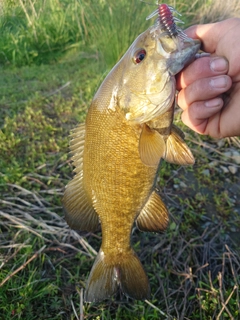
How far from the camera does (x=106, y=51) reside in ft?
15.4

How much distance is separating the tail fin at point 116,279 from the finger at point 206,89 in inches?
34.1

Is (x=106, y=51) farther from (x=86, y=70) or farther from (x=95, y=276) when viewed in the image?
(x=95, y=276)

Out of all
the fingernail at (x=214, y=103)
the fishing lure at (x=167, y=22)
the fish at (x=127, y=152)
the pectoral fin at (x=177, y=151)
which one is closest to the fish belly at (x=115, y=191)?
the fish at (x=127, y=152)

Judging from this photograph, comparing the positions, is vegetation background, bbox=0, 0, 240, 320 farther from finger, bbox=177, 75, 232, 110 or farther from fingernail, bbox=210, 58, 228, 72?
fingernail, bbox=210, 58, 228, 72

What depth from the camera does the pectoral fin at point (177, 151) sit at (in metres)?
1.52

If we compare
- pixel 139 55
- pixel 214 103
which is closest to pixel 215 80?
pixel 214 103

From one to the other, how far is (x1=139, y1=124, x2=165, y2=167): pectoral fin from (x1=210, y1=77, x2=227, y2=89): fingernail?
0.39 metres

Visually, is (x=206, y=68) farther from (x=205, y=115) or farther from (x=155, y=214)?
(x=155, y=214)

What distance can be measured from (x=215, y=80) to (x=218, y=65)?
0.07 m

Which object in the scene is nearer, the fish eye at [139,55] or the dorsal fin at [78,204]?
the fish eye at [139,55]

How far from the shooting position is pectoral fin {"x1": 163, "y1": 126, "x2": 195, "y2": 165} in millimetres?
1519

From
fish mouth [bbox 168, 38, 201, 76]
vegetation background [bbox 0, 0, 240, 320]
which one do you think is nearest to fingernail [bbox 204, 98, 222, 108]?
fish mouth [bbox 168, 38, 201, 76]

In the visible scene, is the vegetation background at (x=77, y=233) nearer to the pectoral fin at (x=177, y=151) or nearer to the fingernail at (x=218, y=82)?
the pectoral fin at (x=177, y=151)

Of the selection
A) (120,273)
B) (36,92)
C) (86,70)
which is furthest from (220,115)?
(86,70)
